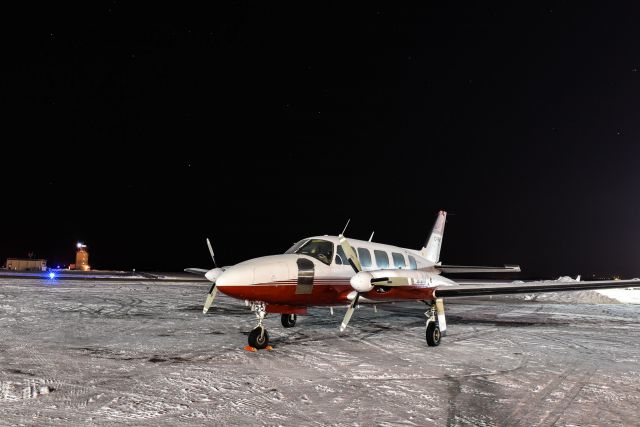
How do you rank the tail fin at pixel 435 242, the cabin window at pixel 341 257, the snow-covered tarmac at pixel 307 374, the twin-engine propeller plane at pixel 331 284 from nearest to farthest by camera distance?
the snow-covered tarmac at pixel 307 374 < the twin-engine propeller plane at pixel 331 284 < the cabin window at pixel 341 257 < the tail fin at pixel 435 242

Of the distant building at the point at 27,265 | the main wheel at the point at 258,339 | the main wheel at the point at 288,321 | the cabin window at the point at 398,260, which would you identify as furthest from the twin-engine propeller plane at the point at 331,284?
the distant building at the point at 27,265

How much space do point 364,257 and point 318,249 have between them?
1650 millimetres

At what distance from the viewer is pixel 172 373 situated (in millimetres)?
8656

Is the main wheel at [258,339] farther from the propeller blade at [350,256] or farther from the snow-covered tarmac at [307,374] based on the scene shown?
the propeller blade at [350,256]

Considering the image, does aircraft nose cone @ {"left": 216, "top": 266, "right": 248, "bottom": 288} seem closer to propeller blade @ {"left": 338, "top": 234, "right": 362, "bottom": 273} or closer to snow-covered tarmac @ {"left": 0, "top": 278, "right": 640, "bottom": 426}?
snow-covered tarmac @ {"left": 0, "top": 278, "right": 640, "bottom": 426}

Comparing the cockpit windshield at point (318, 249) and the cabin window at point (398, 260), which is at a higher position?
the cockpit windshield at point (318, 249)

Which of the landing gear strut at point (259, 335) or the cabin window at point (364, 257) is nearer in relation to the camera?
the landing gear strut at point (259, 335)

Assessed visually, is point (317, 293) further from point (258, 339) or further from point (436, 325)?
point (436, 325)

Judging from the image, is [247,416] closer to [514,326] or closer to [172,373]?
[172,373]

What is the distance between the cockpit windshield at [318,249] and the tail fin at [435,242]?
301 inches

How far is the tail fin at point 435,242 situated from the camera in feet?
65.7

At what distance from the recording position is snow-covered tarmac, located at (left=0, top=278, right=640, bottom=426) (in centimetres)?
648

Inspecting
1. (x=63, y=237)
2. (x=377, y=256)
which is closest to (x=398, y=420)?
(x=377, y=256)

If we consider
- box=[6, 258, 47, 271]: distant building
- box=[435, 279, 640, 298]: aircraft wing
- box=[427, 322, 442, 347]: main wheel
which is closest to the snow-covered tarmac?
box=[427, 322, 442, 347]: main wheel
